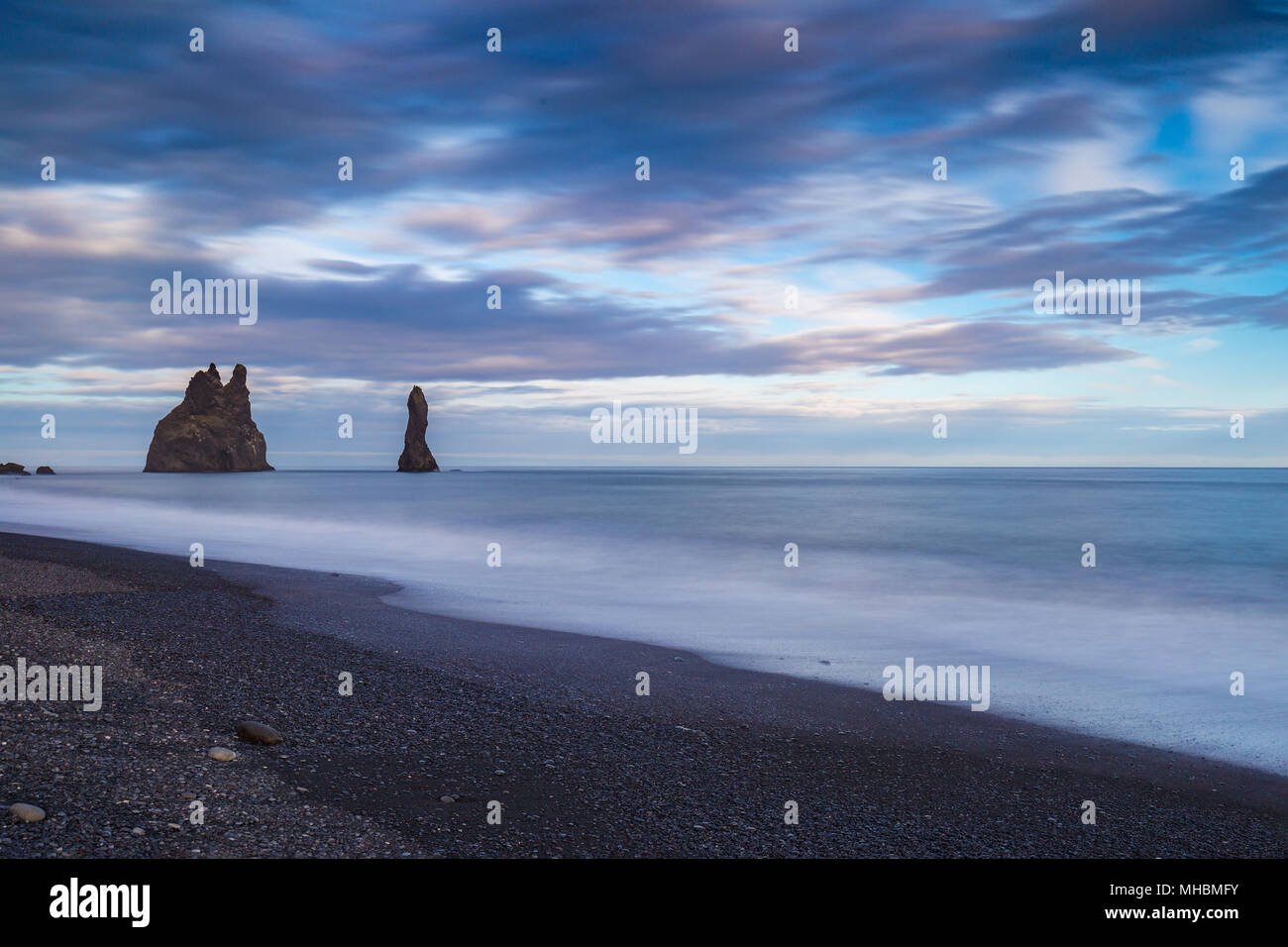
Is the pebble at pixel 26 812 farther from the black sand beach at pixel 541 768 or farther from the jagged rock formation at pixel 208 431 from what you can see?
the jagged rock formation at pixel 208 431

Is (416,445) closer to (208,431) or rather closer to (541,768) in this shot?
(208,431)

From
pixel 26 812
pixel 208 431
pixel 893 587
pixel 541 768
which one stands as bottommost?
pixel 893 587

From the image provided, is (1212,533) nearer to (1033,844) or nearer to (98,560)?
(1033,844)

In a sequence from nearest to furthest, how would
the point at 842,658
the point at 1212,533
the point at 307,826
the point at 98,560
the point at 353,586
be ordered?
the point at 307,826 < the point at 842,658 < the point at 353,586 < the point at 98,560 < the point at 1212,533

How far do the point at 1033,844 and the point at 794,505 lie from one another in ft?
169

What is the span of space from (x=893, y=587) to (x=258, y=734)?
640 inches

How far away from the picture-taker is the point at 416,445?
161m

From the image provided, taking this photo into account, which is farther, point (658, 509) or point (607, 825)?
point (658, 509)

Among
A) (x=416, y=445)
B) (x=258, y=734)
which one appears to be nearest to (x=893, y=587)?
(x=258, y=734)

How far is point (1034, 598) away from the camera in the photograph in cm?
1830

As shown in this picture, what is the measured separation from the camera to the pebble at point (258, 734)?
6.22m

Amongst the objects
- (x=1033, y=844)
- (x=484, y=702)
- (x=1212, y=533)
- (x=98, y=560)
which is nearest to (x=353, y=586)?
(x=98, y=560)

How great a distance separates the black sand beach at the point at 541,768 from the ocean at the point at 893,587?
64.5 inches

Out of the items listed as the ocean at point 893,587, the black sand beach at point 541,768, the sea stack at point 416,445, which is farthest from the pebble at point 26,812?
the sea stack at point 416,445
